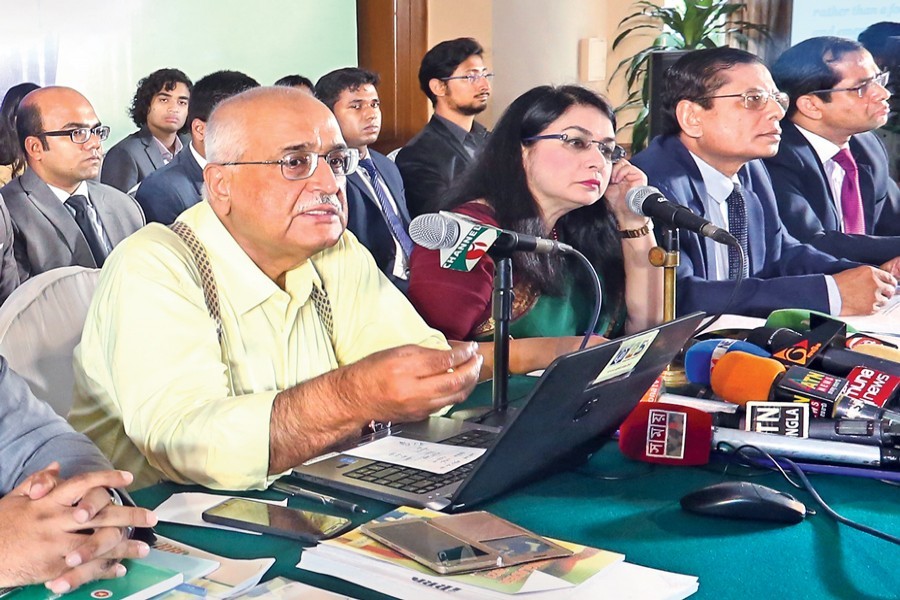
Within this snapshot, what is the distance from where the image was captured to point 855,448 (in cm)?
135

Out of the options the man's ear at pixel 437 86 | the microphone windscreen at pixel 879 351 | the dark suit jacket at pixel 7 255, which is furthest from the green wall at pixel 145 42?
the microphone windscreen at pixel 879 351

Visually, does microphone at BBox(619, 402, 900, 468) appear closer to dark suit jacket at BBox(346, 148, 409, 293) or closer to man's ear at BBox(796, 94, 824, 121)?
man's ear at BBox(796, 94, 824, 121)

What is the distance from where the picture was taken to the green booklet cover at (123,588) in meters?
0.97

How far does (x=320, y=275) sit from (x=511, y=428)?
809 millimetres

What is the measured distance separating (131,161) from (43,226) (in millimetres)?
377

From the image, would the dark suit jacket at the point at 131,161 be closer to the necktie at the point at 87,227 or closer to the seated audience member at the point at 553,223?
the necktie at the point at 87,227

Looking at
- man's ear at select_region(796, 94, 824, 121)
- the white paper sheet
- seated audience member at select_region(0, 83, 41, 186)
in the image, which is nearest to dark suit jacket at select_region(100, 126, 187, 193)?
seated audience member at select_region(0, 83, 41, 186)

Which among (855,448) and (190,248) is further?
(190,248)

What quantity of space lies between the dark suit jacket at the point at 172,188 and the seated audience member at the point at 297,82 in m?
0.54

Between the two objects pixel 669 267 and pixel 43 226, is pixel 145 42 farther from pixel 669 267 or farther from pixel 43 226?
pixel 669 267

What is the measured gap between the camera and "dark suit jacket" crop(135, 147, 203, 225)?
3.10 metres

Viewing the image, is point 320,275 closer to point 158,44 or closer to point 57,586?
point 57,586

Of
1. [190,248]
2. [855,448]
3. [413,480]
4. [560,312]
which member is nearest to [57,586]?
[413,480]

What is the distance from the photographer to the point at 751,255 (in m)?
3.29
